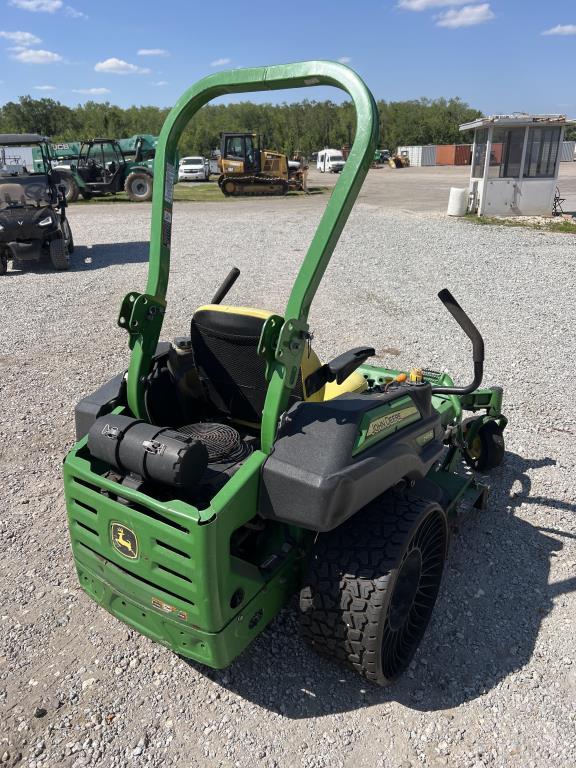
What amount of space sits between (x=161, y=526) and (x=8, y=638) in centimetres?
130

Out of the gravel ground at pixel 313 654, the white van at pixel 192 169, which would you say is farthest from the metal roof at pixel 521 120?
the white van at pixel 192 169

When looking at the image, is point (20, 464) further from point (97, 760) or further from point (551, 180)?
point (551, 180)

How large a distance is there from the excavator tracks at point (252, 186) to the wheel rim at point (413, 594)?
22898mm

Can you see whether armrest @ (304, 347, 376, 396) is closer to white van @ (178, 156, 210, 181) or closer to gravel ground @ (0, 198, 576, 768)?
gravel ground @ (0, 198, 576, 768)

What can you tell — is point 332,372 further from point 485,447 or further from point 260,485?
point 485,447

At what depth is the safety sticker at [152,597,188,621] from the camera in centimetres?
221

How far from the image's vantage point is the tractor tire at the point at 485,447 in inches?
156

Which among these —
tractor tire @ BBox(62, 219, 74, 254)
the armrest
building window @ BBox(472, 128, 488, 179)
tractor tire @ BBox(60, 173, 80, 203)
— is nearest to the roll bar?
the armrest

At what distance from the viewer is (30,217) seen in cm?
996

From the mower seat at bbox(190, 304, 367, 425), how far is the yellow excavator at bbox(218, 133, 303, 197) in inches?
865


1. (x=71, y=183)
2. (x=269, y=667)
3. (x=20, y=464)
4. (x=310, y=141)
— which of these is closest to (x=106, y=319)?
(x=20, y=464)

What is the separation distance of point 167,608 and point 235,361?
1081 millimetres

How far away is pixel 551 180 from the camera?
1554 centimetres

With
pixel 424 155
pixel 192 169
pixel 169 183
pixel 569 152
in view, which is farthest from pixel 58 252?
pixel 569 152
